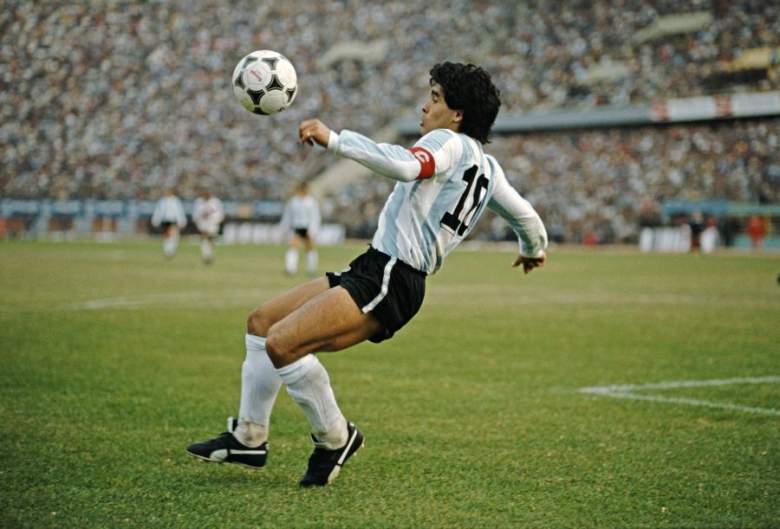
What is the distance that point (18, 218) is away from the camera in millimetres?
54219

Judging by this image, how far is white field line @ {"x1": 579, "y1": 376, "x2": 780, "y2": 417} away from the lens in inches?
312

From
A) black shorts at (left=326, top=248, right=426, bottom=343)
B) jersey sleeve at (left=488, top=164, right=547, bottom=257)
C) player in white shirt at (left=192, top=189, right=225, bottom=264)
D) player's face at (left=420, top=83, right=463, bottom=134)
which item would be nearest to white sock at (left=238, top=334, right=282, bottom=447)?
black shorts at (left=326, top=248, right=426, bottom=343)

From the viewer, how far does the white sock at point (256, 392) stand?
558cm

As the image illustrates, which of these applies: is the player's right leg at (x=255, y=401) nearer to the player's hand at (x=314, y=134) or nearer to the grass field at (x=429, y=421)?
the grass field at (x=429, y=421)

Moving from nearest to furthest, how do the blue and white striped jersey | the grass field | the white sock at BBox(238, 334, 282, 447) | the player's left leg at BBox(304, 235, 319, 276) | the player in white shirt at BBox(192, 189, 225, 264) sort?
the grass field, the blue and white striped jersey, the white sock at BBox(238, 334, 282, 447), the player's left leg at BBox(304, 235, 319, 276), the player in white shirt at BBox(192, 189, 225, 264)

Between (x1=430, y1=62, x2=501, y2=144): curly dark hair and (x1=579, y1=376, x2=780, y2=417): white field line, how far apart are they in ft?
12.3

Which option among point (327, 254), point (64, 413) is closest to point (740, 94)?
point (327, 254)

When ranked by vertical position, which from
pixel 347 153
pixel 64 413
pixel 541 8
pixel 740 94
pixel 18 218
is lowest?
pixel 18 218

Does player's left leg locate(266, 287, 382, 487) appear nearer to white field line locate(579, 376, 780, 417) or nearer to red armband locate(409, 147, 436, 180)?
red armband locate(409, 147, 436, 180)

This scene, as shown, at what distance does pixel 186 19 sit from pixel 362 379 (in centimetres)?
5083

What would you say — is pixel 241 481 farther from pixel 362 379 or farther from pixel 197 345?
pixel 197 345

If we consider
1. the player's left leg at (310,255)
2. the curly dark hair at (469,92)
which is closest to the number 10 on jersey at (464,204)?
the curly dark hair at (469,92)

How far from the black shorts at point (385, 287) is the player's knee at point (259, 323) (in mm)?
495

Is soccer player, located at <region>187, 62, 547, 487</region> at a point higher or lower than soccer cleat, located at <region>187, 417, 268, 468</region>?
higher
